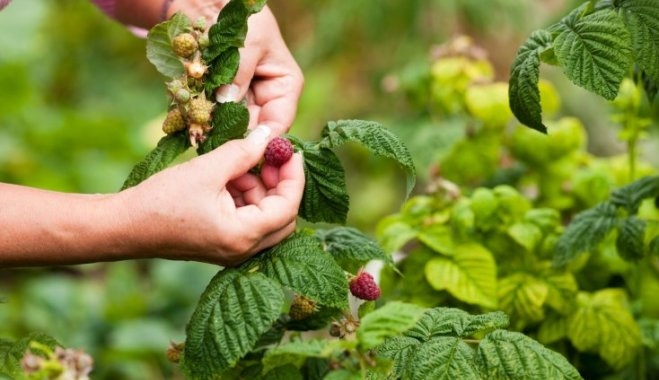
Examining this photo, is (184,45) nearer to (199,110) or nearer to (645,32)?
(199,110)

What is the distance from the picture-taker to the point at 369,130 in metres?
1.07

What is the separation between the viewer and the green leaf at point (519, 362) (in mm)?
1003

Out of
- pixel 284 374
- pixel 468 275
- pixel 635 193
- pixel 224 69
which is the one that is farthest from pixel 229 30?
pixel 635 193

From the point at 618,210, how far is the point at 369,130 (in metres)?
0.52

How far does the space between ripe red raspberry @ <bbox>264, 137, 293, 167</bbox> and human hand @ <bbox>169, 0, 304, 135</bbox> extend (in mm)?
115

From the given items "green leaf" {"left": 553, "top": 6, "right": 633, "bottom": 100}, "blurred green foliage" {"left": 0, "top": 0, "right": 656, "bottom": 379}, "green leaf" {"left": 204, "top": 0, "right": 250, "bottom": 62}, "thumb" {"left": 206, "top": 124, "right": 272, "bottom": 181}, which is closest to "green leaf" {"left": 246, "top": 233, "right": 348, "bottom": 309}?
"thumb" {"left": 206, "top": 124, "right": 272, "bottom": 181}

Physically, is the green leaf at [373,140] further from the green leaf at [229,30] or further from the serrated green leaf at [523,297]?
the serrated green leaf at [523,297]

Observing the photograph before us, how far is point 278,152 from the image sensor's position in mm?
1027

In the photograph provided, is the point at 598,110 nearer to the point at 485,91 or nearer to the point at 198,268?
the point at 198,268

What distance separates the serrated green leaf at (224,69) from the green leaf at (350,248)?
0.84 ft

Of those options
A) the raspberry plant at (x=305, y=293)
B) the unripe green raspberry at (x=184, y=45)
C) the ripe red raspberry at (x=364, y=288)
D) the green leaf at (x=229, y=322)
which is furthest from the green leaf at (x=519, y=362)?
the unripe green raspberry at (x=184, y=45)

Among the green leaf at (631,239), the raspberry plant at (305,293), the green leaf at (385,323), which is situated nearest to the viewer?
the green leaf at (385,323)

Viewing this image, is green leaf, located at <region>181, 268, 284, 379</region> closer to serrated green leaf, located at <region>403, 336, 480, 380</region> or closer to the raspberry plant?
the raspberry plant

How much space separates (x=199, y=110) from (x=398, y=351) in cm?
35
